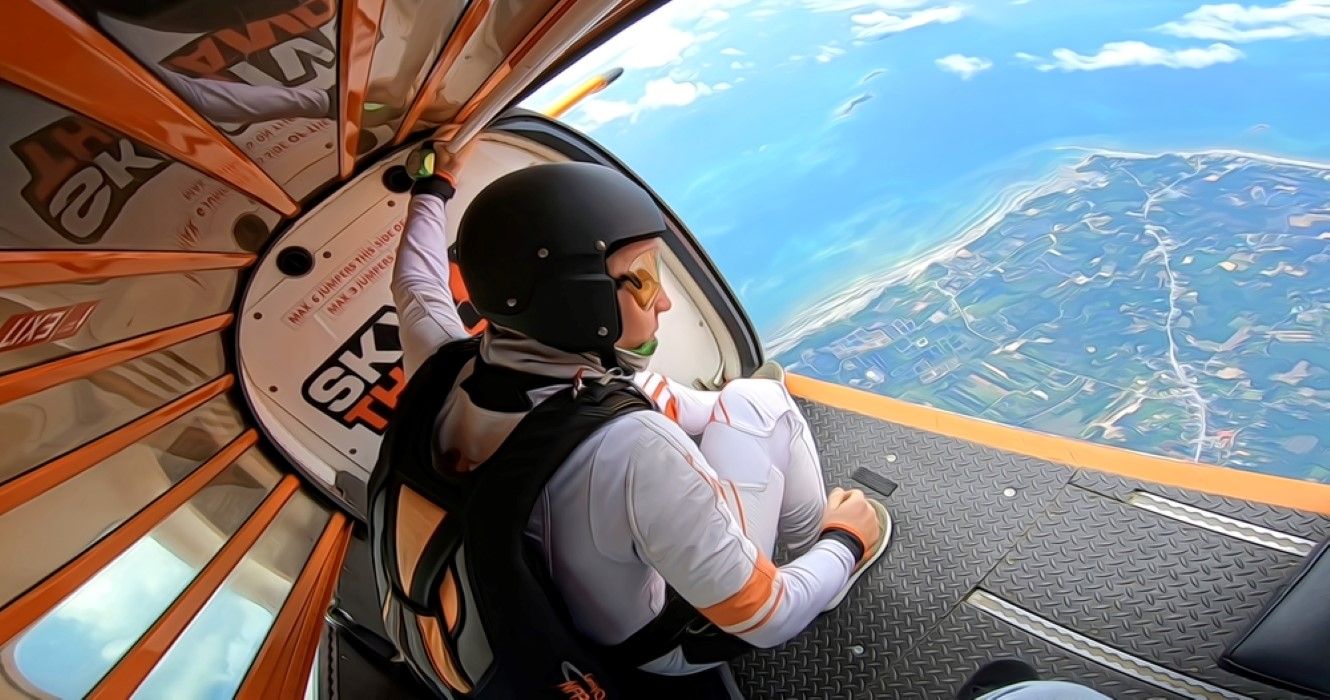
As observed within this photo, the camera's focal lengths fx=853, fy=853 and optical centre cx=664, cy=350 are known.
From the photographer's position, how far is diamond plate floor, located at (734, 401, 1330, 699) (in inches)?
75.5

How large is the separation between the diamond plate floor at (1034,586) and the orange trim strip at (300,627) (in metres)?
1.01

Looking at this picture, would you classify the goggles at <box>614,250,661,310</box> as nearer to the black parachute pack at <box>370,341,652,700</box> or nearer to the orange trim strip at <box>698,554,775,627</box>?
the black parachute pack at <box>370,341,652,700</box>

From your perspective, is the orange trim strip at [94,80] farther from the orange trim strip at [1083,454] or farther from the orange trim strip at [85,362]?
the orange trim strip at [1083,454]

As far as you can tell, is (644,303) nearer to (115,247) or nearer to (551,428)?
(551,428)

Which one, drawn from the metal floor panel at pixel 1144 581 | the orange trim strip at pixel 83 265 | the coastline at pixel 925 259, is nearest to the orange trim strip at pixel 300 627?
the orange trim strip at pixel 83 265

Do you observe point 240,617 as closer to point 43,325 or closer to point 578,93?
point 43,325

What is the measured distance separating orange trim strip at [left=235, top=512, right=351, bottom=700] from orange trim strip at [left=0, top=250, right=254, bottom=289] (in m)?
0.76

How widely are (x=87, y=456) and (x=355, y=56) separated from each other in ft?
2.35

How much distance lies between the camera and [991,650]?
1.99 metres

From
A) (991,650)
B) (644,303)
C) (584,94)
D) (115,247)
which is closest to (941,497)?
(991,650)

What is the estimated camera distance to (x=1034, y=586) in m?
2.11

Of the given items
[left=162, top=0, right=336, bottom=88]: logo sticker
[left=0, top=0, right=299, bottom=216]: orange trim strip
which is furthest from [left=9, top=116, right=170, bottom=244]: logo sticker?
[left=162, top=0, right=336, bottom=88]: logo sticker

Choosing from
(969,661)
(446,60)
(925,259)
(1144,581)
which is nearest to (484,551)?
(446,60)

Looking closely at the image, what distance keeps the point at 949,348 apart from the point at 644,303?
6.95 ft
